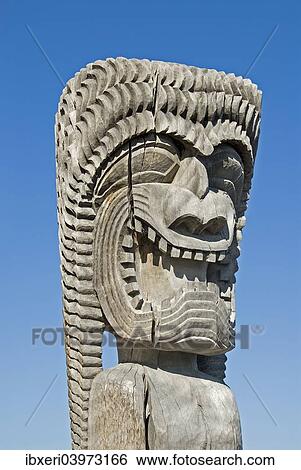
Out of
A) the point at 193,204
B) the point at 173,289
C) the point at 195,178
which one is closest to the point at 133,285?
the point at 173,289

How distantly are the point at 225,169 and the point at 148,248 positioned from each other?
0.77m

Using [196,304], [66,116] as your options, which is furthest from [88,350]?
[66,116]

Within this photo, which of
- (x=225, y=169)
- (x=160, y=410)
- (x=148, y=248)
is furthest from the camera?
(x=225, y=169)

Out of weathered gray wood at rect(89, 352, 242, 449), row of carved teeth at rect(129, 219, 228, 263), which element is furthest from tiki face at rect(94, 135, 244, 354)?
weathered gray wood at rect(89, 352, 242, 449)

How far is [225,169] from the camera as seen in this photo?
6164mm

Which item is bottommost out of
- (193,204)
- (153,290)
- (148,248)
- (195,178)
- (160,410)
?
(160,410)

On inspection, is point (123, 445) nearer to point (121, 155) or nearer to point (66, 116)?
point (121, 155)

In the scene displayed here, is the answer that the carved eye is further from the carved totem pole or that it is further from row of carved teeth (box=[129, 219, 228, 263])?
row of carved teeth (box=[129, 219, 228, 263])

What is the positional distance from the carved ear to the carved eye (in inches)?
3.9

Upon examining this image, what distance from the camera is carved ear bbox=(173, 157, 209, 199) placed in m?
5.90

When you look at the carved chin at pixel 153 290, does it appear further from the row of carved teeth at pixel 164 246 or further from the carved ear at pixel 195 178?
the carved ear at pixel 195 178

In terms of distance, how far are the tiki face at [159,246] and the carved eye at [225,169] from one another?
73 mm

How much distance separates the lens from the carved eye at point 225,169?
6.07 m

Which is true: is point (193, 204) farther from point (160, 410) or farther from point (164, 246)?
point (160, 410)
